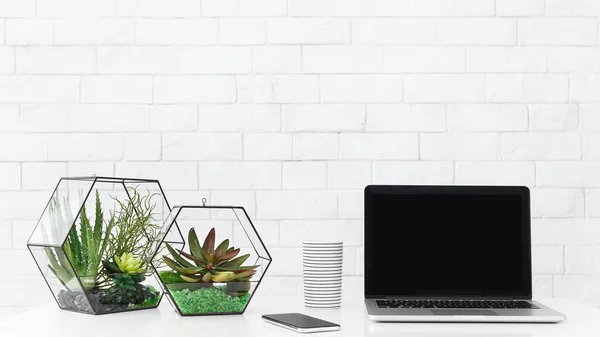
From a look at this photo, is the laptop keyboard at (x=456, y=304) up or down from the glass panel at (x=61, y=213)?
down

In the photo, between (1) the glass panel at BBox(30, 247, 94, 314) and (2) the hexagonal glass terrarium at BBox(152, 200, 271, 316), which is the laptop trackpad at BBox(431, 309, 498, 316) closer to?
(2) the hexagonal glass terrarium at BBox(152, 200, 271, 316)

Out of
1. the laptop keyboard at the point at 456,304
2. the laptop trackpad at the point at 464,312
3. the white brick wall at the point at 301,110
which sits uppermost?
the white brick wall at the point at 301,110

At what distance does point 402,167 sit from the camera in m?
1.99

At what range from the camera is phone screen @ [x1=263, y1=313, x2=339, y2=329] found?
1.38 m

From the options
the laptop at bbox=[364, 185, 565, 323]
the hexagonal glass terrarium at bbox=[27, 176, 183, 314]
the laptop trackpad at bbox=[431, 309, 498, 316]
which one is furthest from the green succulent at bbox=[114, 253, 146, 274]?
the laptop trackpad at bbox=[431, 309, 498, 316]

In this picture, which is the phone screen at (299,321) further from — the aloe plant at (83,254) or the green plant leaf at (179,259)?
the aloe plant at (83,254)

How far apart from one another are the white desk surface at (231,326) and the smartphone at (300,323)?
0.02 m

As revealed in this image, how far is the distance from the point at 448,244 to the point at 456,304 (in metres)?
0.17

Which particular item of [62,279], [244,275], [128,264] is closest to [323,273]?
[244,275]

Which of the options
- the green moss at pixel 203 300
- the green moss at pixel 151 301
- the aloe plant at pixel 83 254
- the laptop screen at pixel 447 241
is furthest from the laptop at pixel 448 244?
the aloe plant at pixel 83 254

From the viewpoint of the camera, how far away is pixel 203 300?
1.52 m

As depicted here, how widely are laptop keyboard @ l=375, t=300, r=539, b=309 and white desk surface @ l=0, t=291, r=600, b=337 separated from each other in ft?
0.25

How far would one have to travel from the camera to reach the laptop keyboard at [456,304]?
5.09 ft

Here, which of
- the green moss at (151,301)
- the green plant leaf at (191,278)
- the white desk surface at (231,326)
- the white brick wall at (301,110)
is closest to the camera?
the white desk surface at (231,326)
